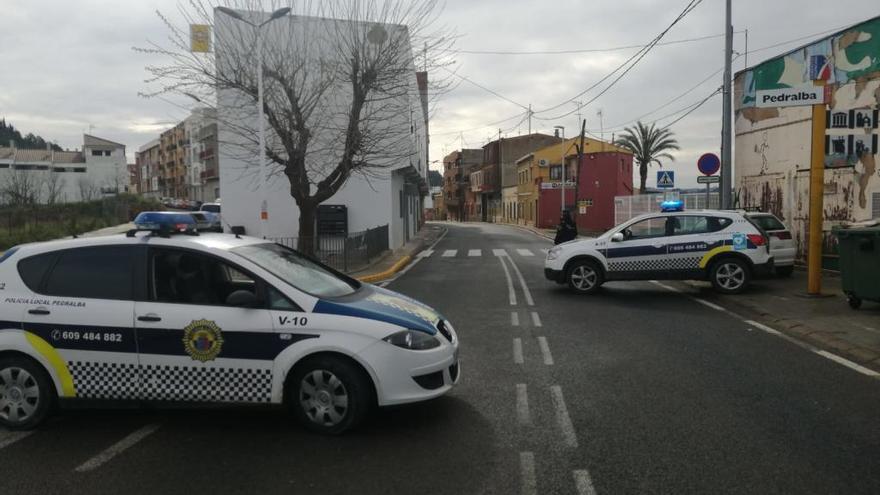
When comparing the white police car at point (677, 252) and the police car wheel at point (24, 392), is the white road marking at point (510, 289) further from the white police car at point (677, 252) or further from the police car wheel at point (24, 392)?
the police car wheel at point (24, 392)

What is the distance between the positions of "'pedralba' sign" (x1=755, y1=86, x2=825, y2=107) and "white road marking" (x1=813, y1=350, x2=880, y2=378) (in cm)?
497

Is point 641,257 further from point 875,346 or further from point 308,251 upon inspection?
point 308,251

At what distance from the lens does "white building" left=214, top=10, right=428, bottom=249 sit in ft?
66.1

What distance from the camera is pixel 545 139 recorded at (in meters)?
86.4

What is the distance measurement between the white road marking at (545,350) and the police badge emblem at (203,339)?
3704 millimetres

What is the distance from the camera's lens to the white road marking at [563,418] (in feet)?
15.6

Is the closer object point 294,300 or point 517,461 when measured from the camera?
point 517,461

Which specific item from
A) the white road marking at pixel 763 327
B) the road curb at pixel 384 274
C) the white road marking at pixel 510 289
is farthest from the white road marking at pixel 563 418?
the road curb at pixel 384 274

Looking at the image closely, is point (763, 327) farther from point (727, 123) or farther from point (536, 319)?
point (727, 123)

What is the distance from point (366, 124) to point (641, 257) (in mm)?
10850

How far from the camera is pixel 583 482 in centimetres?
399

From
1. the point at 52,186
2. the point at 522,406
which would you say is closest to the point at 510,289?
the point at 522,406

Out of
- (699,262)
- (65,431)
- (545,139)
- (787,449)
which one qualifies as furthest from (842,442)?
(545,139)

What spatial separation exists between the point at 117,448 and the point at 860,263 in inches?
406
